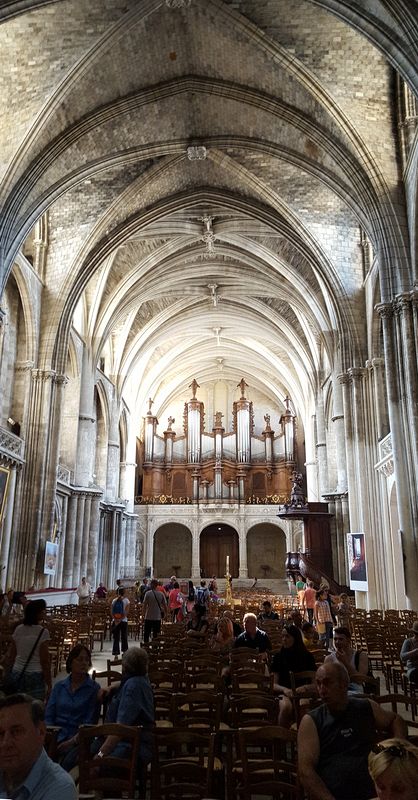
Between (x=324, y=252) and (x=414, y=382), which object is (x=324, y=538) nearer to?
(x=324, y=252)

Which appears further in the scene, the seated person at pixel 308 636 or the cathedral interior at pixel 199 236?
the cathedral interior at pixel 199 236

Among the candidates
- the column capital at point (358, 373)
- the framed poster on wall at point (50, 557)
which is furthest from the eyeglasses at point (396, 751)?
the column capital at point (358, 373)

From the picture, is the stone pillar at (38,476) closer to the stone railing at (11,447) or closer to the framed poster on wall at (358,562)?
the stone railing at (11,447)

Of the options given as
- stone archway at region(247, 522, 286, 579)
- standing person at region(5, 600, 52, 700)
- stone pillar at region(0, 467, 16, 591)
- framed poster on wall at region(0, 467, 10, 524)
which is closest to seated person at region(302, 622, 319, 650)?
standing person at region(5, 600, 52, 700)

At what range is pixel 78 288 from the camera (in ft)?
66.8

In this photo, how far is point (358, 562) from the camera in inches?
707

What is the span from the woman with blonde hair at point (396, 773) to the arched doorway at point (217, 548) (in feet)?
121

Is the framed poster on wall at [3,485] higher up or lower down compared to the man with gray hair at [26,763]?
higher up

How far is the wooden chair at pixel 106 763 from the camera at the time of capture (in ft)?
10.8

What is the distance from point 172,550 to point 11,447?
22.8 metres

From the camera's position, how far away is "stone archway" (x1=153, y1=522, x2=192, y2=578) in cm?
3834

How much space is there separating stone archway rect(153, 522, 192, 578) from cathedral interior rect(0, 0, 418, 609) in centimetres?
514

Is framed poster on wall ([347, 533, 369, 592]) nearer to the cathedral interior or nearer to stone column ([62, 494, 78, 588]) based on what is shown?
the cathedral interior

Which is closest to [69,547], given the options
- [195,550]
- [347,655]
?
[195,550]
